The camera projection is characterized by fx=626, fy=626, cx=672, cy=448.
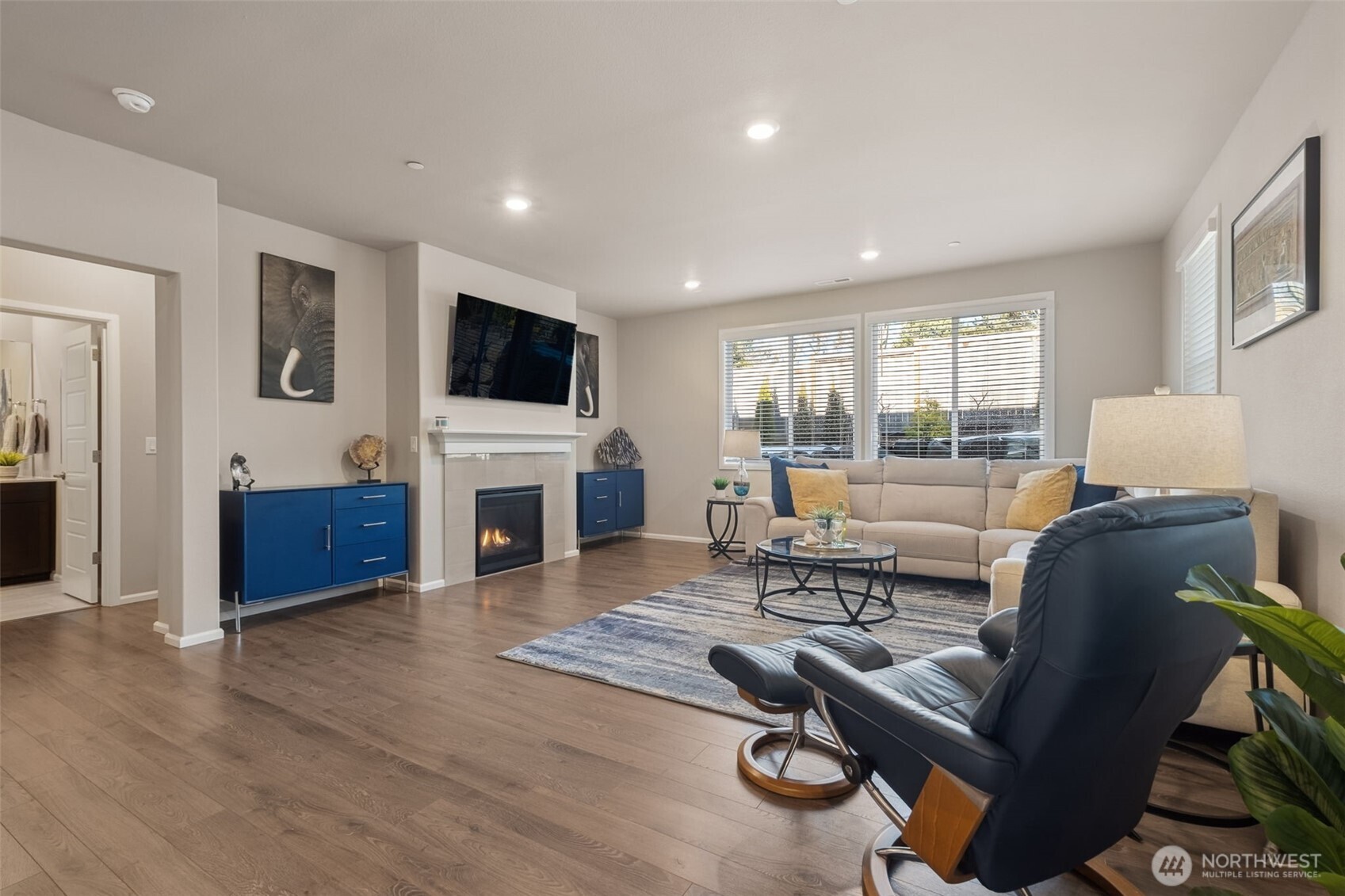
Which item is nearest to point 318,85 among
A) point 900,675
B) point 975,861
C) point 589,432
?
point 900,675

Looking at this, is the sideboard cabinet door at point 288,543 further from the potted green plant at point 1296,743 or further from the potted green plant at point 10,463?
the potted green plant at point 1296,743

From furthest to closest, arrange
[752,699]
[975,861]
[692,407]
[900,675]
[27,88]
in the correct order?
[692,407] < [27,88] < [752,699] < [900,675] < [975,861]

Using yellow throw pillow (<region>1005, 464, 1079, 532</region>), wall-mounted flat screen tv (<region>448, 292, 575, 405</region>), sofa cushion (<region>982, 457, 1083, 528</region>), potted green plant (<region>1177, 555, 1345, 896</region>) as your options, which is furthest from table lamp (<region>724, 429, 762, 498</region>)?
potted green plant (<region>1177, 555, 1345, 896</region>)

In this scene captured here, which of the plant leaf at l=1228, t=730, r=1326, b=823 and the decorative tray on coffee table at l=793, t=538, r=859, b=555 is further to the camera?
the decorative tray on coffee table at l=793, t=538, r=859, b=555

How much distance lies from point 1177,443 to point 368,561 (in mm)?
4567

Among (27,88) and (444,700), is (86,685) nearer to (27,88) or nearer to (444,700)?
(444,700)

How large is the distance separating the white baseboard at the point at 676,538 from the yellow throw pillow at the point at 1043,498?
326 centimetres

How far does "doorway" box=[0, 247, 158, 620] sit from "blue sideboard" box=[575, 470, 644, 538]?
348 cm

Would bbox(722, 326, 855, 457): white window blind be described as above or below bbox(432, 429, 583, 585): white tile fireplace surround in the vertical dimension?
above

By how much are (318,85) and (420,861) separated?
2998mm

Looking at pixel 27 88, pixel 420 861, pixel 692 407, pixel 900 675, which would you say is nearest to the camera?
pixel 420 861

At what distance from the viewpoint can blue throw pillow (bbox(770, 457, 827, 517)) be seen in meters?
5.61

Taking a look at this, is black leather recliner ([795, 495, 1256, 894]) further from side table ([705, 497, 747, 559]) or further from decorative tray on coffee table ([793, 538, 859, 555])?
side table ([705, 497, 747, 559])

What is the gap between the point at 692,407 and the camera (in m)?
7.21
